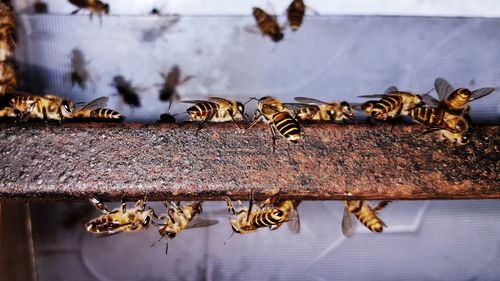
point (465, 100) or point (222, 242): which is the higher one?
point (465, 100)

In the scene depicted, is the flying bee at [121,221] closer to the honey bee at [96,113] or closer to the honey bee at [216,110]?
the honey bee at [96,113]

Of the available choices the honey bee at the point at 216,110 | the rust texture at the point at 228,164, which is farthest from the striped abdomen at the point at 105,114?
the rust texture at the point at 228,164

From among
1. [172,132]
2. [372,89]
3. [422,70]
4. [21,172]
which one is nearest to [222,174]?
[172,132]

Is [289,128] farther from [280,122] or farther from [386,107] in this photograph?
[386,107]

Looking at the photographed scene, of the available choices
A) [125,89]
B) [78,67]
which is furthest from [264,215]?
[78,67]

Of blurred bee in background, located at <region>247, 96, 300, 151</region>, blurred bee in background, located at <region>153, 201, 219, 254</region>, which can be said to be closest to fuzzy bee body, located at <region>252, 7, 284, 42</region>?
blurred bee in background, located at <region>247, 96, 300, 151</region>

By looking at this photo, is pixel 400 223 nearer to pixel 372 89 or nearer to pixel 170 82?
pixel 372 89

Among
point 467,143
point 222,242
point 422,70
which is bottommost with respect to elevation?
point 222,242
